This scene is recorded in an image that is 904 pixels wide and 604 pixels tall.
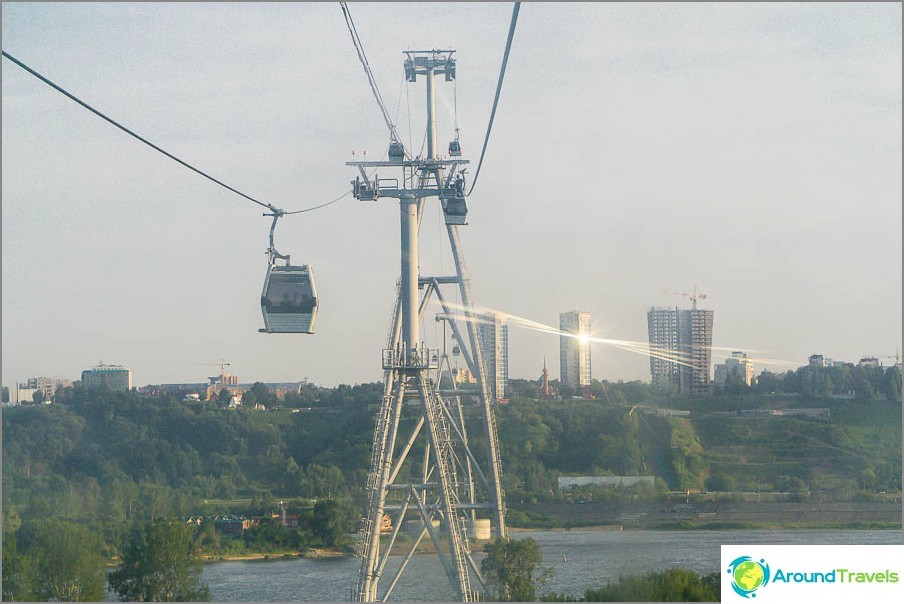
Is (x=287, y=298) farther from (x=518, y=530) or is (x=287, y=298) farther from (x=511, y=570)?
(x=518, y=530)

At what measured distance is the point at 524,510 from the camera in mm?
33719

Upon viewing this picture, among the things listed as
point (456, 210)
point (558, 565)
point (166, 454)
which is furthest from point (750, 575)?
point (166, 454)

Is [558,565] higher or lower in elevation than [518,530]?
higher

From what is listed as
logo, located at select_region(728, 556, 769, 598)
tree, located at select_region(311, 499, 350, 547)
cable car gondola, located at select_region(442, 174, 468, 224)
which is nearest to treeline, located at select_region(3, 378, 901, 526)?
tree, located at select_region(311, 499, 350, 547)

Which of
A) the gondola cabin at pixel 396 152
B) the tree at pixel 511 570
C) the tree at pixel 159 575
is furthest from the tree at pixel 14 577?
the gondola cabin at pixel 396 152

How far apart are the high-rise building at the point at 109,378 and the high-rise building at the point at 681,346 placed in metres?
17.9

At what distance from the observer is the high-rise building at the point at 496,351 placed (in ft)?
83.0

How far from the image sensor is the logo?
26.8 ft

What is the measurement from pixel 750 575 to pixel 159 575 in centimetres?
1250

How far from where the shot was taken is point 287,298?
35.0ft

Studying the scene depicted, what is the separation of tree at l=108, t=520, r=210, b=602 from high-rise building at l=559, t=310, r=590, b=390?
10.6m

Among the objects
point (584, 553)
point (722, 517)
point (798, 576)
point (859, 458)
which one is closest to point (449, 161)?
point (798, 576)

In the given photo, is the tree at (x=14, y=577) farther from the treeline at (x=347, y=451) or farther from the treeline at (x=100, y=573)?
the treeline at (x=347, y=451)

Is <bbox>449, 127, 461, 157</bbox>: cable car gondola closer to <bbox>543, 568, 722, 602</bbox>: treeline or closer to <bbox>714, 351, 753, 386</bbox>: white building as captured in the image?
<bbox>543, 568, 722, 602</bbox>: treeline
